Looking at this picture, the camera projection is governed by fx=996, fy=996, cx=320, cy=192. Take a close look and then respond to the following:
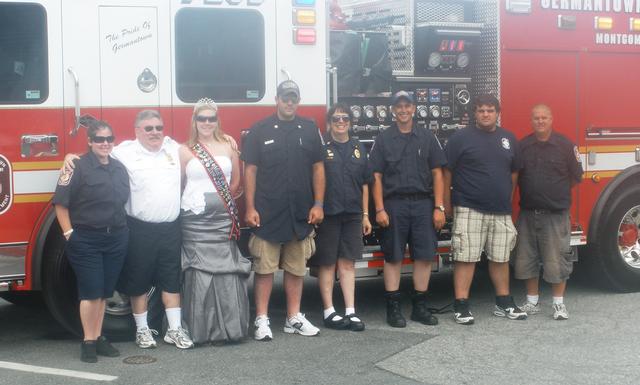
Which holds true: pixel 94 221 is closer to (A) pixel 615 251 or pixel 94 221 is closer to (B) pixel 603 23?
(A) pixel 615 251

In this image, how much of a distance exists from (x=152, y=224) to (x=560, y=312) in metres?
3.26

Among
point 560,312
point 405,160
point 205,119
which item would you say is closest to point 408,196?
point 405,160

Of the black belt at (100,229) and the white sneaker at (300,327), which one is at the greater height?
the black belt at (100,229)

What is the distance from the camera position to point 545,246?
25.8ft

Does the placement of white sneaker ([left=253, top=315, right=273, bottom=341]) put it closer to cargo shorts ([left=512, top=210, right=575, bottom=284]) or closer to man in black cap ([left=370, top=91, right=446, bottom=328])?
man in black cap ([left=370, top=91, right=446, bottom=328])

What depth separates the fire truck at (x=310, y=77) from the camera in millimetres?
6707

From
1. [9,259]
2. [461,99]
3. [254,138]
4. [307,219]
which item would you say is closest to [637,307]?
[461,99]

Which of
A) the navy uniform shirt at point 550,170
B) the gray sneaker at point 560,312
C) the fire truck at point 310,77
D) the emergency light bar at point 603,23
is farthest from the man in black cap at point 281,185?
the emergency light bar at point 603,23

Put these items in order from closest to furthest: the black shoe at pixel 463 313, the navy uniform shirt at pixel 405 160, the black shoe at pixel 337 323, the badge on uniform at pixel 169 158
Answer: the badge on uniform at pixel 169 158 < the black shoe at pixel 337 323 < the navy uniform shirt at pixel 405 160 < the black shoe at pixel 463 313

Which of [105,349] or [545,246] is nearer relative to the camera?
[105,349]

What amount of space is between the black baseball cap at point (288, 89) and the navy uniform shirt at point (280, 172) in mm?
197

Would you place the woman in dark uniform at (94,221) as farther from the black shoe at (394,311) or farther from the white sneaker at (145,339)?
the black shoe at (394,311)

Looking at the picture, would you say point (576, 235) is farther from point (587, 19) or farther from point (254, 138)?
point (254, 138)

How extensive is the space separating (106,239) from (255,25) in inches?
78.2
